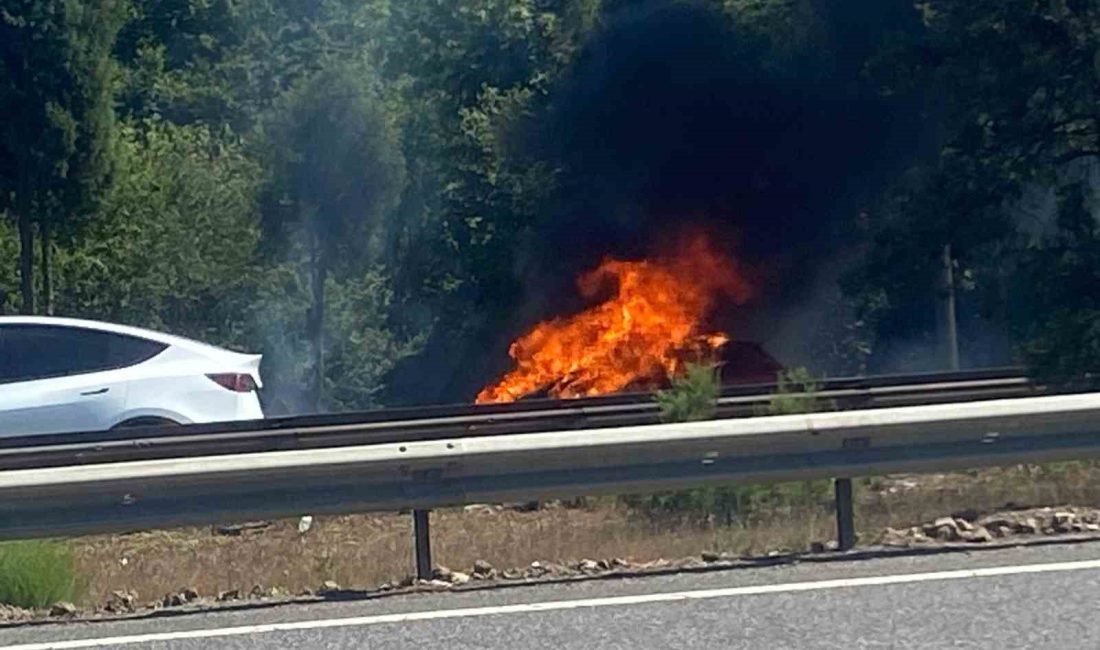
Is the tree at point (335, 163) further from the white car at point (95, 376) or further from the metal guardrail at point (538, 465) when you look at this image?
the metal guardrail at point (538, 465)

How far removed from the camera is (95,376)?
14.1 meters

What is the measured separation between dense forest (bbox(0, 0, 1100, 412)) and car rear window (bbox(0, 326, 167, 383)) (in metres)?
7.21

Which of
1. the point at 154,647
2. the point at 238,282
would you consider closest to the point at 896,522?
the point at 154,647

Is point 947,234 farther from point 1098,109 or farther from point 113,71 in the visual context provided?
point 113,71

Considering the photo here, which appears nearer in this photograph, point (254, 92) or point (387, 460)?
point (387, 460)

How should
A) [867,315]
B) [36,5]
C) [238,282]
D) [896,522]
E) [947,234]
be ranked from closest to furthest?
1. [896,522]
2. [947,234]
3. [867,315]
4. [36,5]
5. [238,282]

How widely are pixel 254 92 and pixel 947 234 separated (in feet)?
112

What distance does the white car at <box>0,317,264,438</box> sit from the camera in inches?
553

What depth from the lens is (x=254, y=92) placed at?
51.0 m

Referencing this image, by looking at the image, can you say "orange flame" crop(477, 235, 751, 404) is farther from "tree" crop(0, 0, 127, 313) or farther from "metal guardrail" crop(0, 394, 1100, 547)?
"metal guardrail" crop(0, 394, 1100, 547)

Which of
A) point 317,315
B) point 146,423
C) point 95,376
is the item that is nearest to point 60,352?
point 95,376

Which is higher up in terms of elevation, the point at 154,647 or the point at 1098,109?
the point at 1098,109

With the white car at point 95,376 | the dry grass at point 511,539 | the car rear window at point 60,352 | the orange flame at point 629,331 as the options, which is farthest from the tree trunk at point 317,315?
the dry grass at point 511,539

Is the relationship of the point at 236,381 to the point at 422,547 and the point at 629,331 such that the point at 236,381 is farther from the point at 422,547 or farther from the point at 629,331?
the point at 629,331
